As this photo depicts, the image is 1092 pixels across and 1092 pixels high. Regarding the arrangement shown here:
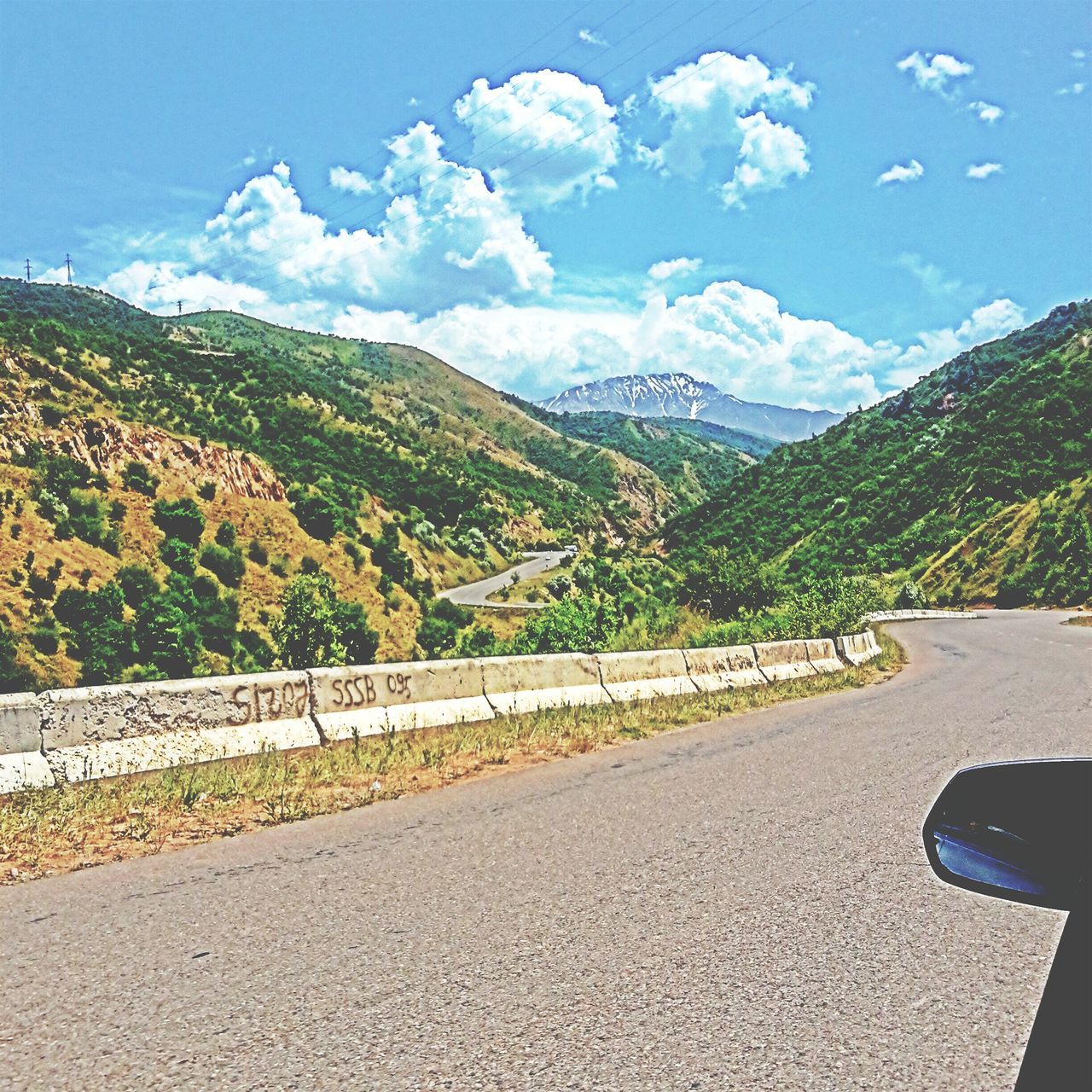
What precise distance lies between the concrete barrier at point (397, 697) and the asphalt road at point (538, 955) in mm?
2143

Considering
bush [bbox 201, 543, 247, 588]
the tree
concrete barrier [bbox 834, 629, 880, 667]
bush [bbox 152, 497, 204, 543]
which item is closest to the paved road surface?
bush [bbox 201, 543, 247, 588]

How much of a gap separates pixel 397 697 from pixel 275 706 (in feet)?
4.75

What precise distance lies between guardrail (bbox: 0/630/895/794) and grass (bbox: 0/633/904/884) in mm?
175

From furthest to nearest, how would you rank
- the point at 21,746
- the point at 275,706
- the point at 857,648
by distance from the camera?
the point at 857,648 < the point at 275,706 < the point at 21,746

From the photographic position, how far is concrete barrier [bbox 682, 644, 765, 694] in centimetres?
1437

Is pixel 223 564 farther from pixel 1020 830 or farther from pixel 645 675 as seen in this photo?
pixel 1020 830

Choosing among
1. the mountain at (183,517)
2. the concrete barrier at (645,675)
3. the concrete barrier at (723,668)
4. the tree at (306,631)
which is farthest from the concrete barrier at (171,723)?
the tree at (306,631)

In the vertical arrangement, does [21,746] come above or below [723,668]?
above

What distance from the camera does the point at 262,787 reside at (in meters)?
7.40

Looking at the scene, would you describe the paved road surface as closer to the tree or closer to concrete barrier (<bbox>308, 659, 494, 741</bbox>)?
the tree

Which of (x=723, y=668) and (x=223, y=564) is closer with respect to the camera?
(x=723, y=668)

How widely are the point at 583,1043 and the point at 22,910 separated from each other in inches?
129

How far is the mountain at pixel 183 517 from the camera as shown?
1891 inches

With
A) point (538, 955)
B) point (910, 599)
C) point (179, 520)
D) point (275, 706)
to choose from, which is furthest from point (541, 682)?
point (910, 599)
